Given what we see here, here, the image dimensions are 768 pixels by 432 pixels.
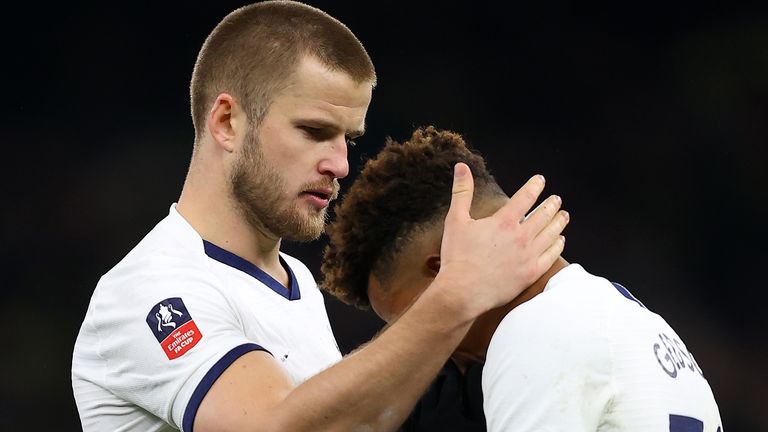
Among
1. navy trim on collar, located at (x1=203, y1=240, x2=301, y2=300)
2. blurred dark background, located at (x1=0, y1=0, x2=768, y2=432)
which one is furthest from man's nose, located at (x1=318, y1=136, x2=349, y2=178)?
blurred dark background, located at (x1=0, y1=0, x2=768, y2=432)

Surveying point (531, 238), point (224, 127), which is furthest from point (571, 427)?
point (224, 127)

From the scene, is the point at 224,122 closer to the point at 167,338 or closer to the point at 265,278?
the point at 265,278

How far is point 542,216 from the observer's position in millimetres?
→ 2033

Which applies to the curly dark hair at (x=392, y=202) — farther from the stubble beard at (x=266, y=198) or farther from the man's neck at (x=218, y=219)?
the man's neck at (x=218, y=219)

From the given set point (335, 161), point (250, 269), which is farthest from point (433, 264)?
point (250, 269)

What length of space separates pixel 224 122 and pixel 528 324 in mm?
1126

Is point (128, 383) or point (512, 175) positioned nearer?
point (128, 383)

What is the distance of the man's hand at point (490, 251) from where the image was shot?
1935mm

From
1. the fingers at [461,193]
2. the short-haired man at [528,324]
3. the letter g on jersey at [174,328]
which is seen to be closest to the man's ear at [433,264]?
the short-haired man at [528,324]

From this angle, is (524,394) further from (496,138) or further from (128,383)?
(496,138)

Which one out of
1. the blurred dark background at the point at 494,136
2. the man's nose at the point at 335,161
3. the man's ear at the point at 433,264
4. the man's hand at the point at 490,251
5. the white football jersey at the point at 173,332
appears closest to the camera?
the man's hand at the point at 490,251

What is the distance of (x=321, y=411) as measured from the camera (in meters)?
2.04

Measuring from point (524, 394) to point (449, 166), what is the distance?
58cm

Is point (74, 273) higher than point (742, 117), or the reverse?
point (742, 117)
